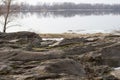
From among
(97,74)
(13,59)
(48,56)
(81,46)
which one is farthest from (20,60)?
(81,46)

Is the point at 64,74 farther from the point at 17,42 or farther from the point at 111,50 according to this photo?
the point at 17,42

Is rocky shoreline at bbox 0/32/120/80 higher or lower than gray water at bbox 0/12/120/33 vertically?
higher

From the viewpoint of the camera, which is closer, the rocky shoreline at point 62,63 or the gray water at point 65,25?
the rocky shoreline at point 62,63

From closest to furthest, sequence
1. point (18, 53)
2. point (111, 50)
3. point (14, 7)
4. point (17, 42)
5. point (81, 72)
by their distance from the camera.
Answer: point (81, 72), point (18, 53), point (111, 50), point (17, 42), point (14, 7)

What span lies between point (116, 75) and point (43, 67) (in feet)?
13.0

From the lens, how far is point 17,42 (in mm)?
23250

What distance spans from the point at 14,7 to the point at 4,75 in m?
33.2

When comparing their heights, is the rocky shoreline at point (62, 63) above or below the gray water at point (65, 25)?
above

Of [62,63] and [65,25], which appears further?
[65,25]

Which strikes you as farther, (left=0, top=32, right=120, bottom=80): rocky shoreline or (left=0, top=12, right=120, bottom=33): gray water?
(left=0, top=12, right=120, bottom=33): gray water

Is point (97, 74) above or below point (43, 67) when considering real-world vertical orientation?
below

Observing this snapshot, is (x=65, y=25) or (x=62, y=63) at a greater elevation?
(x=62, y=63)

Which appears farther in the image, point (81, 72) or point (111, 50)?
point (111, 50)

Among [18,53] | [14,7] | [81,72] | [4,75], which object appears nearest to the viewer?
[4,75]
